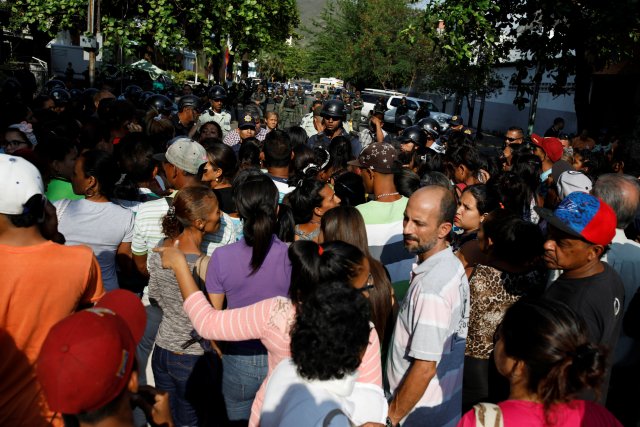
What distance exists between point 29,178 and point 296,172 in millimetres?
3513

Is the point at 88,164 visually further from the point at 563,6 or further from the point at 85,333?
the point at 563,6

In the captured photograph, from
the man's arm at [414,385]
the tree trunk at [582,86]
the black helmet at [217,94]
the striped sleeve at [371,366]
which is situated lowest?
the man's arm at [414,385]

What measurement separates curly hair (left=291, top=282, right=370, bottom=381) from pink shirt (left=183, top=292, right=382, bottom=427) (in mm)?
325

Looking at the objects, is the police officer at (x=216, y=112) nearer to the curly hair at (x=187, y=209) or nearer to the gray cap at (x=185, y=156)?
the gray cap at (x=185, y=156)

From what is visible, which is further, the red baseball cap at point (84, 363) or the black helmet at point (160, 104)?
the black helmet at point (160, 104)

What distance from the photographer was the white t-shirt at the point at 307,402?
1971 mm

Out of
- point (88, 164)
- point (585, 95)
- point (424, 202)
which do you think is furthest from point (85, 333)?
point (585, 95)

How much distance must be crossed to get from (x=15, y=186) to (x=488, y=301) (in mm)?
2570

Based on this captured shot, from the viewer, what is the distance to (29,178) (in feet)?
8.05

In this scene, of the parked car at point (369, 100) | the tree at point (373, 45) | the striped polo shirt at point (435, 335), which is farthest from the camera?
the tree at point (373, 45)

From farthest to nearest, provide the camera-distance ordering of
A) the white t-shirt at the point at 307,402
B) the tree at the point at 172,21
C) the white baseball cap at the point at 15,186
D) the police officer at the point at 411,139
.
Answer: the tree at the point at 172,21, the police officer at the point at 411,139, the white baseball cap at the point at 15,186, the white t-shirt at the point at 307,402

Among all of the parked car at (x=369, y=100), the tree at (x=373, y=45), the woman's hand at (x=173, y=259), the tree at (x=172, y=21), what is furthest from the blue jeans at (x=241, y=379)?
the tree at (x=373, y=45)

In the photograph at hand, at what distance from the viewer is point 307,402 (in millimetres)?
2010

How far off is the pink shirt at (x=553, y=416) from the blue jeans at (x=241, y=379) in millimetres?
1418
